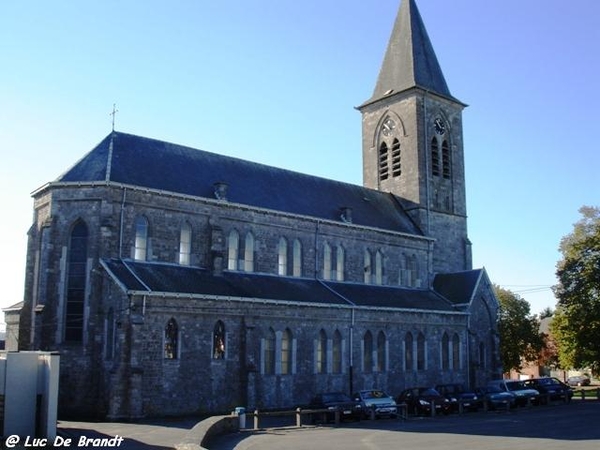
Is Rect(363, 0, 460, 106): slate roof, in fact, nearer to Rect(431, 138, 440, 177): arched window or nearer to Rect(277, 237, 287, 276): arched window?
Rect(431, 138, 440, 177): arched window

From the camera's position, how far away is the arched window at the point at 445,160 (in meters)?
51.9

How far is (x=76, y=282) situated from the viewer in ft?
104

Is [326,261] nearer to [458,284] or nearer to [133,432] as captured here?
[458,284]

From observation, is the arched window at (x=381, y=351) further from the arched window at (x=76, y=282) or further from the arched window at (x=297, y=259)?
the arched window at (x=76, y=282)

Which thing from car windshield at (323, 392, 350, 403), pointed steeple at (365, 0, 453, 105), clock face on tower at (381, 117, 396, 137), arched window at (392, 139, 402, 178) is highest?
pointed steeple at (365, 0, 453, 105)

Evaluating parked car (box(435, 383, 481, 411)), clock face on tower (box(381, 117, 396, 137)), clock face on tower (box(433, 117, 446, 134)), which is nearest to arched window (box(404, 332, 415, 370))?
parked car (box(435, 383, 481, 411))

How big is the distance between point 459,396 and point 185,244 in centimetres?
1600

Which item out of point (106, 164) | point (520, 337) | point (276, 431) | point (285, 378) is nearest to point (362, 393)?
point (285, 378)

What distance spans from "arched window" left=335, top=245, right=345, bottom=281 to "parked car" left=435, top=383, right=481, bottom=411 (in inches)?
371

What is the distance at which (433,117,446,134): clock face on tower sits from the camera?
51.8 m

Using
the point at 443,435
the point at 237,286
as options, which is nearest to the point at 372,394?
the point at 237,286

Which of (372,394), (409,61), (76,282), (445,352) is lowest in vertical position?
(372,394)

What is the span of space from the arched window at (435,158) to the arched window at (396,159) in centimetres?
248

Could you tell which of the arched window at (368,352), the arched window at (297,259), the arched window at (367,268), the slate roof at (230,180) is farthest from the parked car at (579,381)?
the arched window at (297,259)
